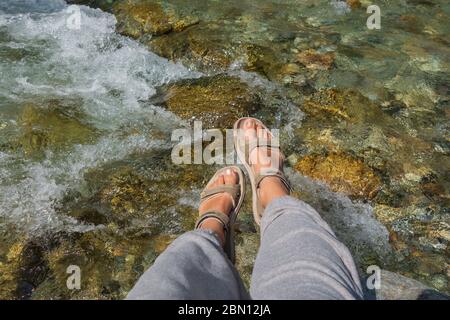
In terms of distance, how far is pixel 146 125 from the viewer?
164 inches

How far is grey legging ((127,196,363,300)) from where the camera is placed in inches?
65.1

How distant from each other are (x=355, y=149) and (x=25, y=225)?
2759 mm

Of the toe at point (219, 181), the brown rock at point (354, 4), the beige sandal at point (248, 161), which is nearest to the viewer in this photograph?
the beige sandal at point (248, 161)

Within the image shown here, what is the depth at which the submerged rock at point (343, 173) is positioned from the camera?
3.53 m

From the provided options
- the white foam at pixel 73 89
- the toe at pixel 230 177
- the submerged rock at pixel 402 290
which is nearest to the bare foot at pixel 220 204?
the toe at pixel 230 177

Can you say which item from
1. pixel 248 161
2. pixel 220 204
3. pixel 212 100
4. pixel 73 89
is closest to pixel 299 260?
pixel 220 204

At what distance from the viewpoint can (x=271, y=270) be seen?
1.86m

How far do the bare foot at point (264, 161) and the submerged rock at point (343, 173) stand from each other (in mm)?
341

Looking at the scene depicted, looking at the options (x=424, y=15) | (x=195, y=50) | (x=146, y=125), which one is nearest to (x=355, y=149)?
(x=146, y=125)

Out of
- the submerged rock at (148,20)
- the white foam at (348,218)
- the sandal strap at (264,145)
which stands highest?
the submerged rock at (148,20)

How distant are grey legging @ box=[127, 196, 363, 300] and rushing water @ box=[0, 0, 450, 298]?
1014 mm

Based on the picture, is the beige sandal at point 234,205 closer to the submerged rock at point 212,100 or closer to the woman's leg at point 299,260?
the woman's leg at point 299,260

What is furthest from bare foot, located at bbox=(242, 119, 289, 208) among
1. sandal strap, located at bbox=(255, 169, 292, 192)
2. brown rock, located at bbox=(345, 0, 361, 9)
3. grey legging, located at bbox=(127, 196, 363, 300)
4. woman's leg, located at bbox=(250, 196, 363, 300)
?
brown rock, located at bbox=(345, 0, 361, 9)
